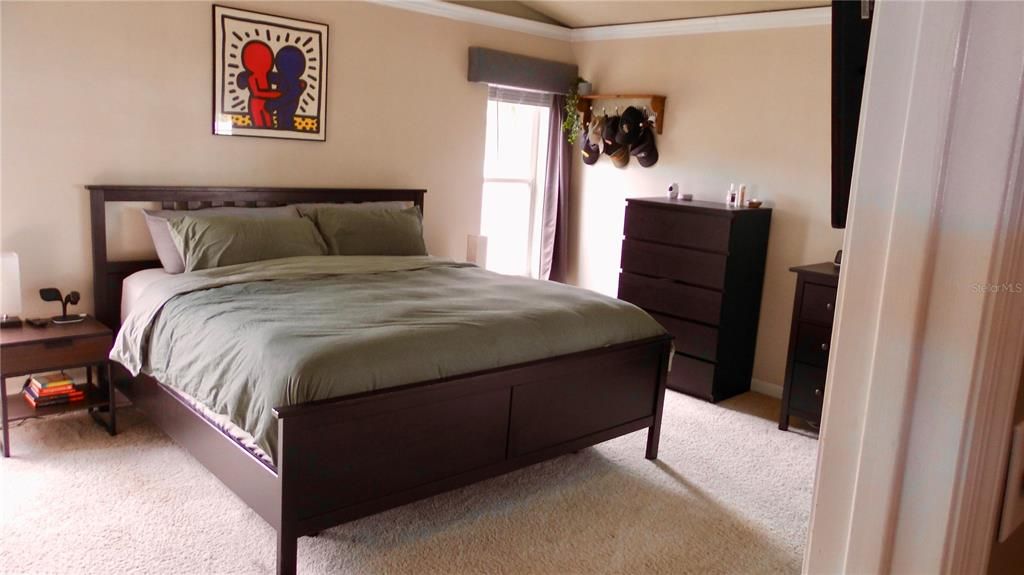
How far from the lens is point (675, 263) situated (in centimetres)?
466

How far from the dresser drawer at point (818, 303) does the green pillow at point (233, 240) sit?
2.62 metres

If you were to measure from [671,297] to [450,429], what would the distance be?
2.27 m

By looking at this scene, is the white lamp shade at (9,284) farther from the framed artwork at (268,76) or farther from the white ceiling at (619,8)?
the white ceiling at (619,8)

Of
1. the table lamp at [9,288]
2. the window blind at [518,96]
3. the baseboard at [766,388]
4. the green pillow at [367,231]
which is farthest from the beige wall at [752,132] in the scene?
the table lamp at [9,288]

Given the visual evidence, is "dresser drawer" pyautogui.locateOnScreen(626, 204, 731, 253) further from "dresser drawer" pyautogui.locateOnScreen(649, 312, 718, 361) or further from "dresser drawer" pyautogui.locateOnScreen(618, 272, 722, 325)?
"dresser drawer" pyautogui.locateOnScreen(649, 312, 718, 361)

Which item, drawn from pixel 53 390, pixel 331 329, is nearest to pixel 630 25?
pixel 331 329

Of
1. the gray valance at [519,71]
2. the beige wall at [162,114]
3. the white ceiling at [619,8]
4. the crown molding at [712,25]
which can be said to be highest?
the white ceiling at [619,8]

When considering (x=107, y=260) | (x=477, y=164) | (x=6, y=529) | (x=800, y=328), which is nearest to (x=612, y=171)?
(x=477, y=164)

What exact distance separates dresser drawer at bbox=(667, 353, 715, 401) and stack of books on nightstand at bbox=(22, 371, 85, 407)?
3.22 metres

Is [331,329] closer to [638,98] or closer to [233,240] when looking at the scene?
[233,240]

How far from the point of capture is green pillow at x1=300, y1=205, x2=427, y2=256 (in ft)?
13.8

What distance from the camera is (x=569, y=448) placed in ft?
10.8

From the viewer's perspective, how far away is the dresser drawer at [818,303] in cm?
400

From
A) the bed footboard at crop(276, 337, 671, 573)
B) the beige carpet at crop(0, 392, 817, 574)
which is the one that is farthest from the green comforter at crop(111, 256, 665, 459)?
the beige carpet at crop(0, 392, 817, 574)
